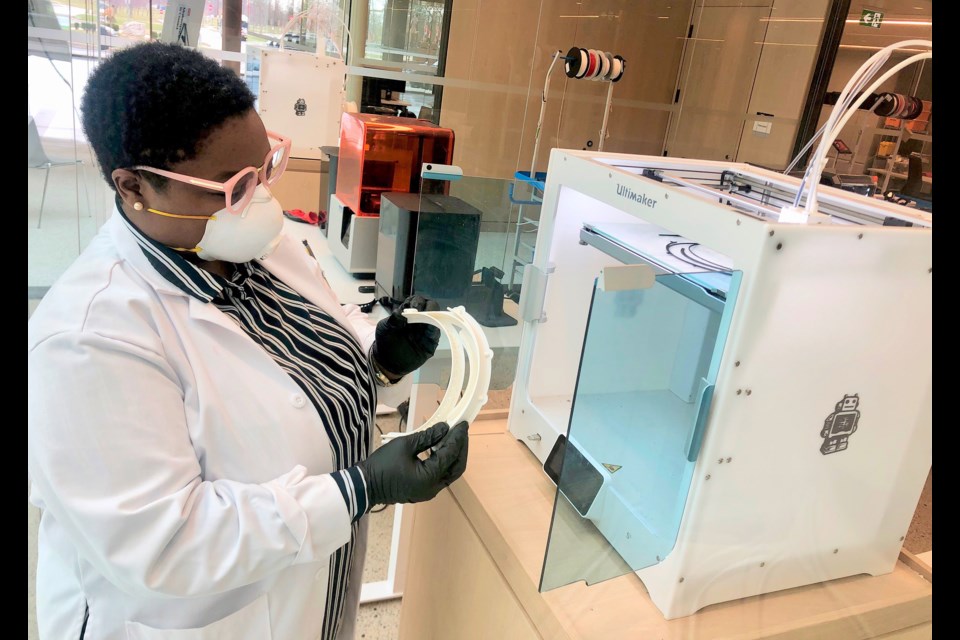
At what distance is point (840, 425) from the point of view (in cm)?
76

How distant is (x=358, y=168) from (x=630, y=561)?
6.69 ft

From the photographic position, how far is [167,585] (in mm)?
718

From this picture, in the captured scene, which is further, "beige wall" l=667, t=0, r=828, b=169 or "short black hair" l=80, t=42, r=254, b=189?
"beige wall" l=667, t=0, r=828, b=169

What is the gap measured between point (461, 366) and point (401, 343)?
0.13 metres

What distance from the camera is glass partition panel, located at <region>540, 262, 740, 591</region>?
2.27 feet

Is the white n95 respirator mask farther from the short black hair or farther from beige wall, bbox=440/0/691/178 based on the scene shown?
beige wall, bbox=440/0/691/178

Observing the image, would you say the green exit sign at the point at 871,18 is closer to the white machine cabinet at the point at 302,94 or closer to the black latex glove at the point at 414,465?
the white machine cabinet at the point at 302,94

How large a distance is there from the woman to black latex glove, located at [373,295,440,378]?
0.15m

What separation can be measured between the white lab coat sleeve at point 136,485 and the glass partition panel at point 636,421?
33 cm

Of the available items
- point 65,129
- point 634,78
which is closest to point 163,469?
point 65,129

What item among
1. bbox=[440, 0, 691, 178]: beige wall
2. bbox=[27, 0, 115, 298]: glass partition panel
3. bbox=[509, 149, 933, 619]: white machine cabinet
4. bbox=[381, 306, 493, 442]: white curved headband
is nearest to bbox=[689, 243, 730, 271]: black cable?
bbox=[509, 149, 933, 619]: white machine cabinet

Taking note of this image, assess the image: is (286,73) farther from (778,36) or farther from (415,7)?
(778,36)

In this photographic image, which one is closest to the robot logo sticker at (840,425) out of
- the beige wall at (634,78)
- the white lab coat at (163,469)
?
the white lab coat at (163,469)

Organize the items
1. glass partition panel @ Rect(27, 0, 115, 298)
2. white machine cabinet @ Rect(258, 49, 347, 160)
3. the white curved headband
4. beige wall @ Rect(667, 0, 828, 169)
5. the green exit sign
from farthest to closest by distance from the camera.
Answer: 1. beige wall @ Rect(667, 0, 828, 169)
2. the green exit sign
3. white machine cabinet @ Rect(258, 49, 347, 160)
4. glass partition panel @ Rect(27, 0, 115, 298)
5. the white curved headband
